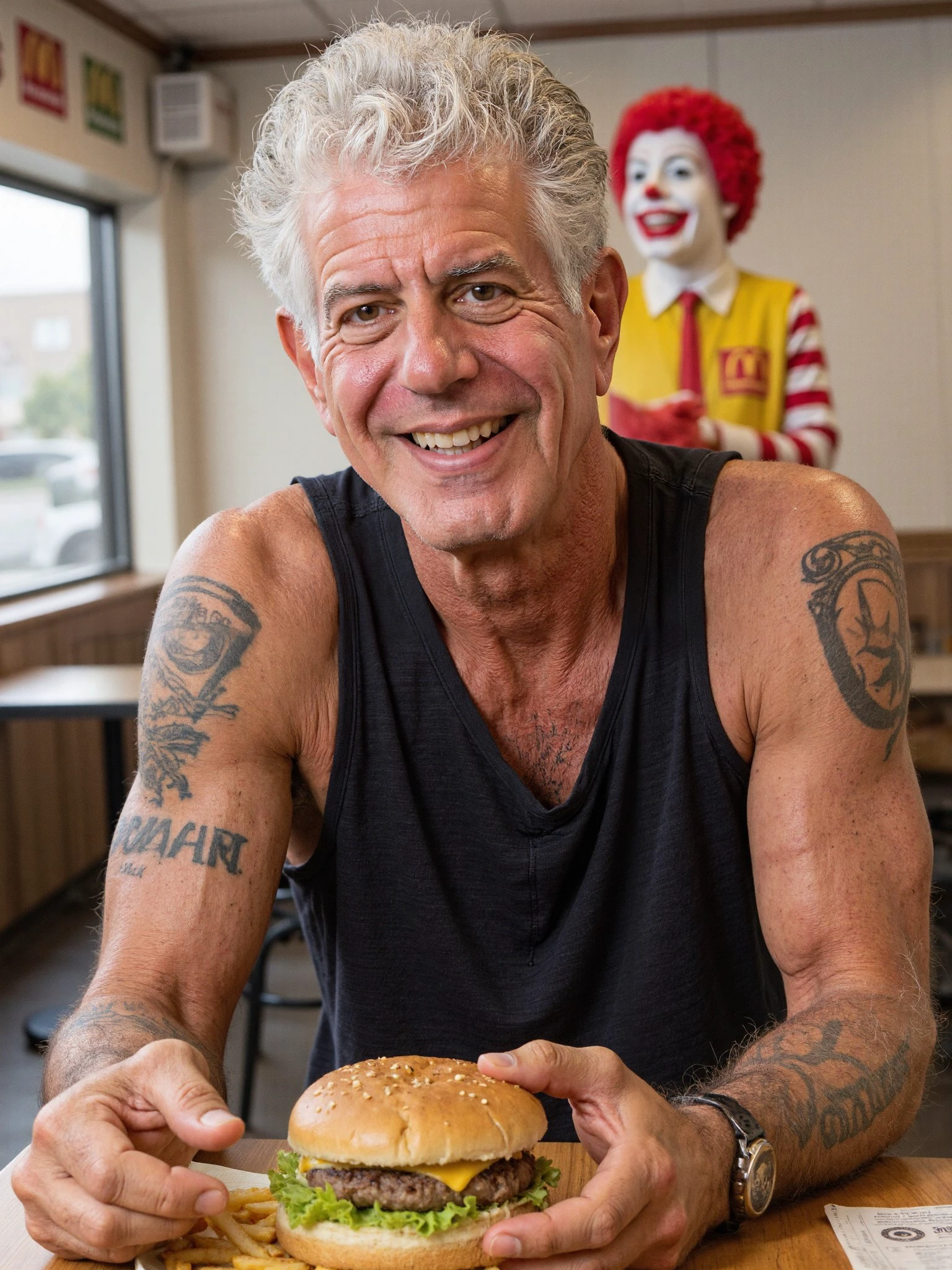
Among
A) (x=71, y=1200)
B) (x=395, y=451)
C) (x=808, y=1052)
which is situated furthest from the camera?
(x=395, y=451)

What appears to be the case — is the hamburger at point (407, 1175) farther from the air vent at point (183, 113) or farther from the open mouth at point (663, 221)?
the air vent at point (183, 113)

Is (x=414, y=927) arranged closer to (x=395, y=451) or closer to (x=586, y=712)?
(x=586, y=712)

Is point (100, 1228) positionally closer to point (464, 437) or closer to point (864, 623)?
point (464, 437)

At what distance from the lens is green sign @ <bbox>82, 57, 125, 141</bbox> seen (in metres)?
5.27

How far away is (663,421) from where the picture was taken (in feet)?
10.1

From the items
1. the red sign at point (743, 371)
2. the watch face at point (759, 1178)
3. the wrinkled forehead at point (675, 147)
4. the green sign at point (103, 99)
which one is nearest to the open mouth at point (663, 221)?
the wrinkled forehead at point (675, 147)

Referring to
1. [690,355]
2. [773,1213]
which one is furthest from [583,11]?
[773,1213]

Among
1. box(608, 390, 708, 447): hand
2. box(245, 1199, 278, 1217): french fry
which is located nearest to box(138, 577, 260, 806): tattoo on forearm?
box(245, 1199, 278, 1217): french fry

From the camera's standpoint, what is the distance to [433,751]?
1417 mm

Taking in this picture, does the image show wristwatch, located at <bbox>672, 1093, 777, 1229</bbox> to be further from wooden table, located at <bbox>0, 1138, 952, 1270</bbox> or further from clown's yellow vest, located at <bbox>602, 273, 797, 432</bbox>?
clown's yellow vest, located at <bbox>602, 273, 797, 432</bbox>

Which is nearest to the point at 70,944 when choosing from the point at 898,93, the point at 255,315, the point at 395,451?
the point at 255,315

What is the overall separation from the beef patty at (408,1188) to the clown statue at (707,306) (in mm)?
2731

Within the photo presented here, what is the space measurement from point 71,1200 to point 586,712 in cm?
71

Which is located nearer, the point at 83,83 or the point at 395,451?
the point at 395,451
